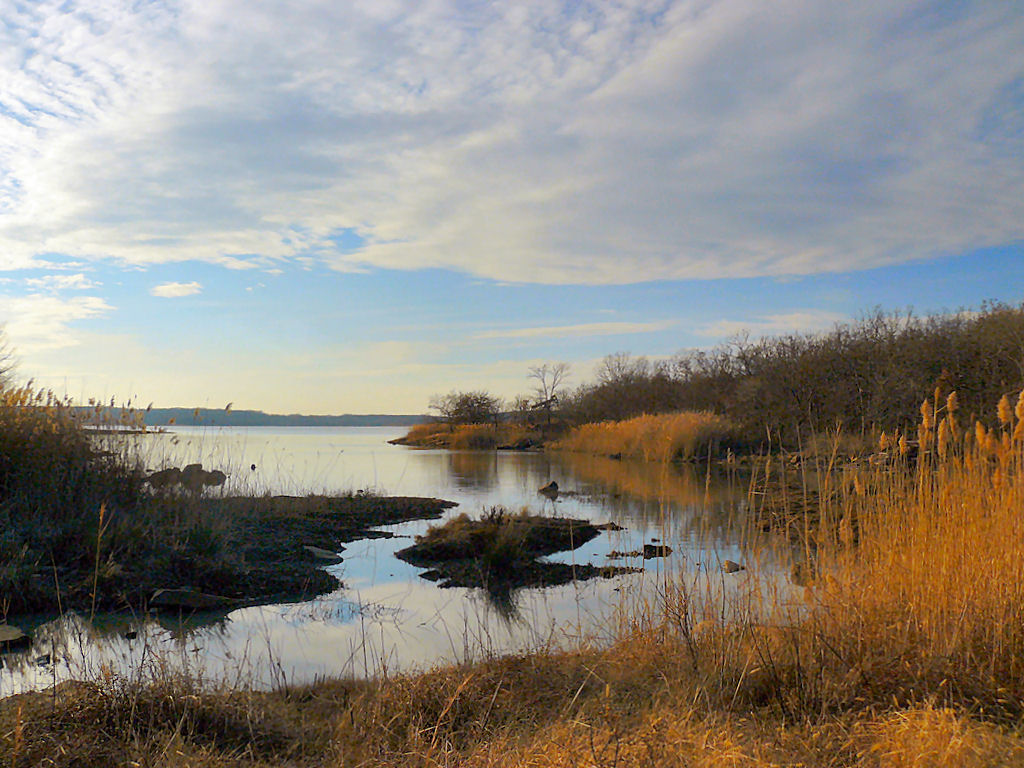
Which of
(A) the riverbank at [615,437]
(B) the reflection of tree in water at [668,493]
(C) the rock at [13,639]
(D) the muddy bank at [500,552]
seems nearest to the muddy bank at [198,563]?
(C) the rock at [13,639]

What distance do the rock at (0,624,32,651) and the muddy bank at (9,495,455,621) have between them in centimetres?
36

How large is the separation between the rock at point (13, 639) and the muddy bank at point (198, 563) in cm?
36

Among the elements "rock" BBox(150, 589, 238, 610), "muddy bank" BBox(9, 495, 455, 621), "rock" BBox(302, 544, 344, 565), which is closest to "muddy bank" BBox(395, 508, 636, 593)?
"rock" BBox(302, 544, 344, 565)

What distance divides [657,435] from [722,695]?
842 inches

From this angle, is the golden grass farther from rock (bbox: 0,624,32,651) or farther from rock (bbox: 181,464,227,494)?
rock (bbox: 0,624,32,651)

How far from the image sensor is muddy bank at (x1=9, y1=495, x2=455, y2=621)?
21.3ft

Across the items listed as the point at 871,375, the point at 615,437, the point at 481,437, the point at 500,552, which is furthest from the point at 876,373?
the point at 481,437

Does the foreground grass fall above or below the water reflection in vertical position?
above

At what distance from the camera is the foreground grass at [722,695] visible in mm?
2994

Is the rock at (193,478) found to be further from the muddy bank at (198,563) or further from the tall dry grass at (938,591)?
the tall dry grass at (938,591)

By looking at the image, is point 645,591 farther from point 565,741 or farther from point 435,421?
point 435,421

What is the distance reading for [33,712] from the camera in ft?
10.6

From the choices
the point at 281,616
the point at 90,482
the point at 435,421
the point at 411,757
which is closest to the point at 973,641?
the point at 411,757

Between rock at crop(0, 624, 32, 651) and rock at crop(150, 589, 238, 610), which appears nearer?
rock at crop(0, 624, 32, 651)
